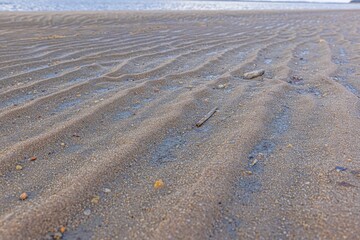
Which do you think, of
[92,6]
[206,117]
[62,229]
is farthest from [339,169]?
[92,6]

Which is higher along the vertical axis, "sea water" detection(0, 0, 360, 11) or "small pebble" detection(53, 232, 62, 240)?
"small pebble" detection(53, 232, 62, 240)

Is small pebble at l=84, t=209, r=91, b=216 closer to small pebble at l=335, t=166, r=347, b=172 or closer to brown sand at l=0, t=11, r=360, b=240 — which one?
brown sand at l=0, t=11, r=360, b=240

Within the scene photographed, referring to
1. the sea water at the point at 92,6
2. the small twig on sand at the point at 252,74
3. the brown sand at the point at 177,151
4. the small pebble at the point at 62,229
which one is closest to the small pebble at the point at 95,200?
the brown sand at the point at 177,151

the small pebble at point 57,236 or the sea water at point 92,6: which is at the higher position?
the small pebble at point 57,236

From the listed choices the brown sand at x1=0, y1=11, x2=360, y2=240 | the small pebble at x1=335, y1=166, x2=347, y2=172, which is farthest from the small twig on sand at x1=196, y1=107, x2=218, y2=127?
the small pebble at x1=335, y1=166, x2=347, y2=172

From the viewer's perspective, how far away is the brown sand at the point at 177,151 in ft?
4.19

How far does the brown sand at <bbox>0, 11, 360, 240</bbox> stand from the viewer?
4.19ft

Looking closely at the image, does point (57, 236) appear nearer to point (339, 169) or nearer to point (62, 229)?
point (62, 229)

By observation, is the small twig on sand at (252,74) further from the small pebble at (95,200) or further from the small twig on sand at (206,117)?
the small pebble at (95,200)

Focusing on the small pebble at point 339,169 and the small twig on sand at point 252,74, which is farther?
the small twig on sand at point 252,74

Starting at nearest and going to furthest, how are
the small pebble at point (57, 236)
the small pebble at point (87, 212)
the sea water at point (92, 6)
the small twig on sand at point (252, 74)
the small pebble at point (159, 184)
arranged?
the small pebble at point (57, 236) → the small pebble at point (87, 212) → the small pebble at point (159, 184) → the small twig on sand at point (252, 74) → the sea water at point (92, 6)

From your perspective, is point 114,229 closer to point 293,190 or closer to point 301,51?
point 293,190

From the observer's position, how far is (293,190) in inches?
57.9

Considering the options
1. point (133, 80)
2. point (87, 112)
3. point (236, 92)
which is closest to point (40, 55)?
point (133, 80)
